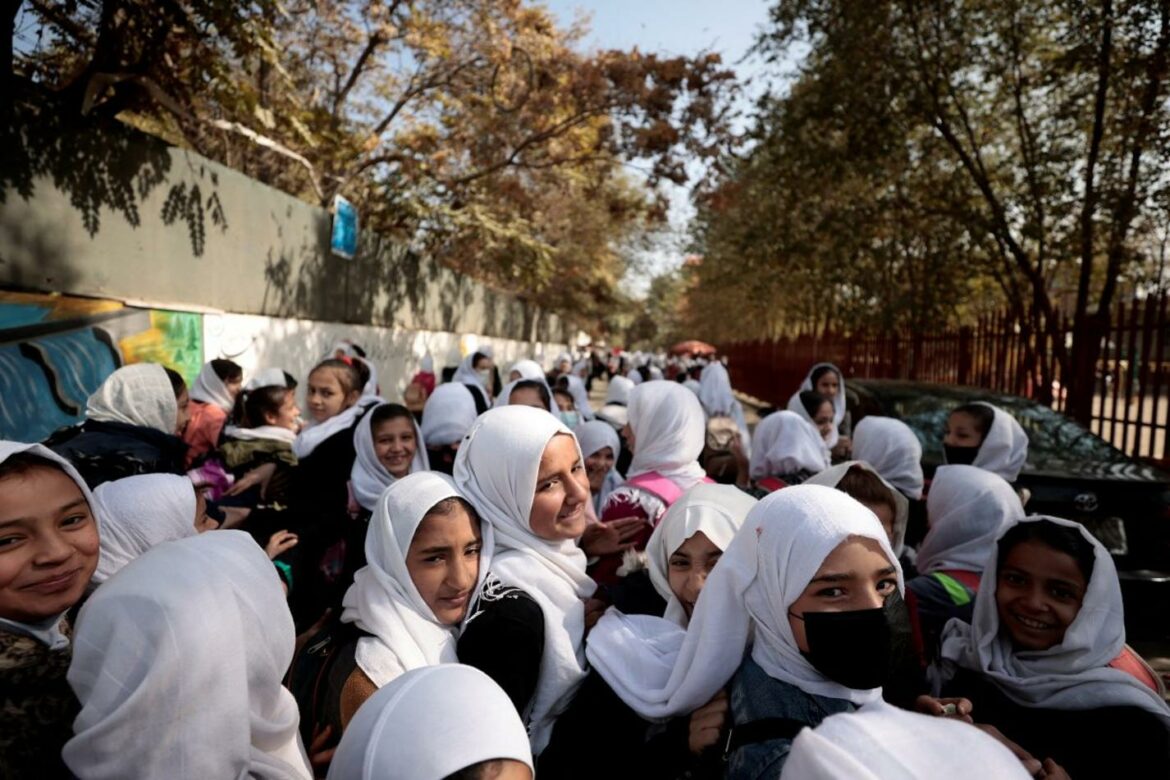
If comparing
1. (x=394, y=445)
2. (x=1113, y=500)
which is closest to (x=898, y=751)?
(x=394, y=445)

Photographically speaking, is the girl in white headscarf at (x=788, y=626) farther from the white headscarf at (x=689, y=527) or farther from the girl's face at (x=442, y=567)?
the girl's face at (x=442, y=567)

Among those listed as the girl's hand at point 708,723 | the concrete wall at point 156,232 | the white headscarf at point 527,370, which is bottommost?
the girl's hand at point 708,723

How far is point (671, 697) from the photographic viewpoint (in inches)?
63.5

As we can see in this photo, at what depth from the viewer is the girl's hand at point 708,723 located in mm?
1542

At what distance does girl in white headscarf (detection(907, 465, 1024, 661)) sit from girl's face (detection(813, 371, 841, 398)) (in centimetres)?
306

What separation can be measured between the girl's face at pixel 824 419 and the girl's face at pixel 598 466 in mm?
2024

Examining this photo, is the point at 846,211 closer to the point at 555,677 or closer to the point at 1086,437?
the point at 1086,437

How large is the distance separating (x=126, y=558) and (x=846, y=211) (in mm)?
10911

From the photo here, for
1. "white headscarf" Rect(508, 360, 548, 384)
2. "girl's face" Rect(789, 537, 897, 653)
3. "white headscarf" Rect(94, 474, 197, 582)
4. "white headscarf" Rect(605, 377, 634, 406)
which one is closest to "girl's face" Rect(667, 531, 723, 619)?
"girl's face" Rect(789, 537, 897, 653)

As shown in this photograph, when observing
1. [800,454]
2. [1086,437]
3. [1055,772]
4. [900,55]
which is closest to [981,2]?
[900,55]

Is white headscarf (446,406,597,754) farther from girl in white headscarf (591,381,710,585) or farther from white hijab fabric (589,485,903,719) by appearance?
girl in white headscarf (591,381,710,585)

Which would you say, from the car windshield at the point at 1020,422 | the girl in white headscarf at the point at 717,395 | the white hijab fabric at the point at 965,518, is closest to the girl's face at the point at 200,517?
the white hijab fabric at the point at 965,518

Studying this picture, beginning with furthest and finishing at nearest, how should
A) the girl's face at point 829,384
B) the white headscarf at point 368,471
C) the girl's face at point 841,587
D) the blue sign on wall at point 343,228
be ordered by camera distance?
the blue sign on wall at point 343,228 → the girl's face at point 829,384 → the white headscarf at point 368,471 → the girl's face at point 841,587

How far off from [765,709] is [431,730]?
0.74m
